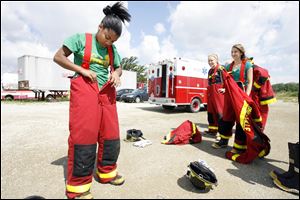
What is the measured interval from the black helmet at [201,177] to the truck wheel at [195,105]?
8.51 metres

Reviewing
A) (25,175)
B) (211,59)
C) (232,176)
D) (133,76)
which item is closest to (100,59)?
(25,175)

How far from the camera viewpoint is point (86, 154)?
2162mm

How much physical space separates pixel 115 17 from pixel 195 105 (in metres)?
9.43

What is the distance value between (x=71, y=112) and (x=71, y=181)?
2.42 feet

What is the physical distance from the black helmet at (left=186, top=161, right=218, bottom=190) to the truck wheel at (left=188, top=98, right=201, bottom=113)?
851 cm

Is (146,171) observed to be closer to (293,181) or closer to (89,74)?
(89,74)

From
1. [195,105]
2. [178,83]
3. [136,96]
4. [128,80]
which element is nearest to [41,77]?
[136,96]

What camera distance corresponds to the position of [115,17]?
2.34 metres

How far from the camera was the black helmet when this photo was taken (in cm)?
235

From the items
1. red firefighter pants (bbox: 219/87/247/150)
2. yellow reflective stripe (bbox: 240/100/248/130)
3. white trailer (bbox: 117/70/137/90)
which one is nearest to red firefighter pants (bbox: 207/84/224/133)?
red firefighter pants (bbox: 219/87/247/150)

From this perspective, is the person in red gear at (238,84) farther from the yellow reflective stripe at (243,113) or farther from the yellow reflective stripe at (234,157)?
the yellow reflective stripe at (243,113)

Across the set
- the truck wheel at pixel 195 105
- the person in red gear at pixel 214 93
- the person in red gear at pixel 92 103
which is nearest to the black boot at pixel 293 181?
the person in red gear at pixel 92 103

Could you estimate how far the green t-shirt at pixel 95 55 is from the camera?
219 centimetres

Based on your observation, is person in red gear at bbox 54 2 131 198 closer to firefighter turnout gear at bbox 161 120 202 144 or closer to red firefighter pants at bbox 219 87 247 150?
firefighter turnout gear at bbox 161 120 202 144
